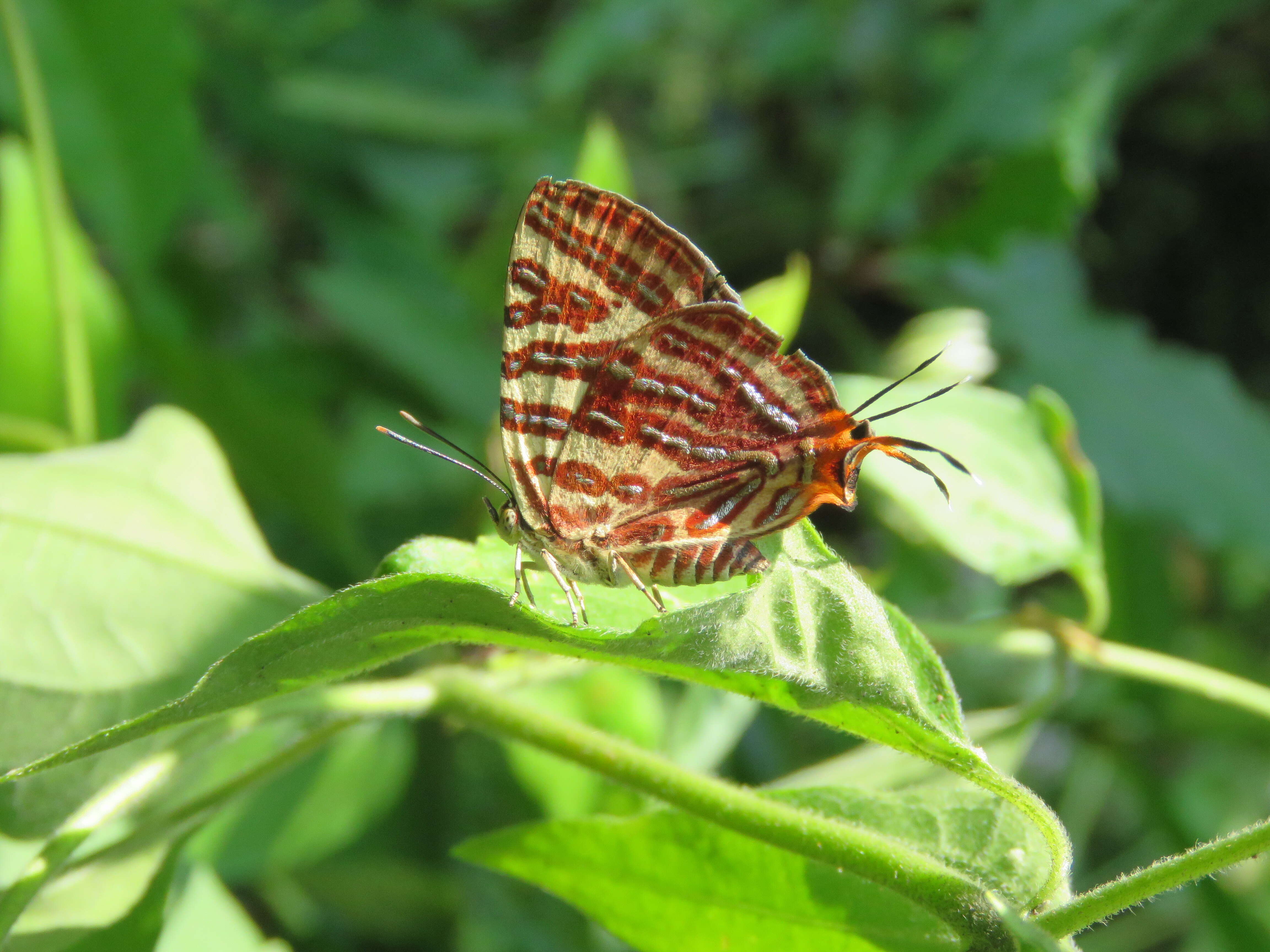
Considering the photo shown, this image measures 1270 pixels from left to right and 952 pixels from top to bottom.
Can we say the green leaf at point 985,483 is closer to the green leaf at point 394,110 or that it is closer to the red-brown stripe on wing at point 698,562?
the red-brown stripe on wing at point 698,562

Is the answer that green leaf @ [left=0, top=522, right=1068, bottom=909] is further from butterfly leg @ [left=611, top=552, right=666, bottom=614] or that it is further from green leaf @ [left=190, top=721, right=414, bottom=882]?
green leaf @ [left=190, top=721, right=414, bottom=882]

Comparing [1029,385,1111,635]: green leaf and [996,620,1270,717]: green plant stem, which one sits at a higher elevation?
[1029,385,1111,635]: green leaf

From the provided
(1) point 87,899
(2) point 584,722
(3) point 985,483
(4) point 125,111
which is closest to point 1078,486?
(3) point 985,483

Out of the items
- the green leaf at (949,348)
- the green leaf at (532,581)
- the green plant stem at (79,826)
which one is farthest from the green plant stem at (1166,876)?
the green leaf at (949,348)

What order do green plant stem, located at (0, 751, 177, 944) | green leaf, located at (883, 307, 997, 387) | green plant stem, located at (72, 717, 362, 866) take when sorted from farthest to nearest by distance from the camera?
green leaf, located at (883, 307, 997, 387)
green plant stem, located at (72, 717, 362, 866)
green plant stem, located at (0, 751, 177, 944)

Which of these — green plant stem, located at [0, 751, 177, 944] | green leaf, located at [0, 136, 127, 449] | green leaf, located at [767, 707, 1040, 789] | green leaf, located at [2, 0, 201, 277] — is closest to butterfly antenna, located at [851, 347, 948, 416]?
green leaf, located at [767, 707, 1040, 789]

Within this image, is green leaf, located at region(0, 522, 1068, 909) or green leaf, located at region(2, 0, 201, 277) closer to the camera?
green leaf, located at region(0, 522, 1068, 909)

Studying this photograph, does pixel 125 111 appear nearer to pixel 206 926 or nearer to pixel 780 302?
pixel 780 302
